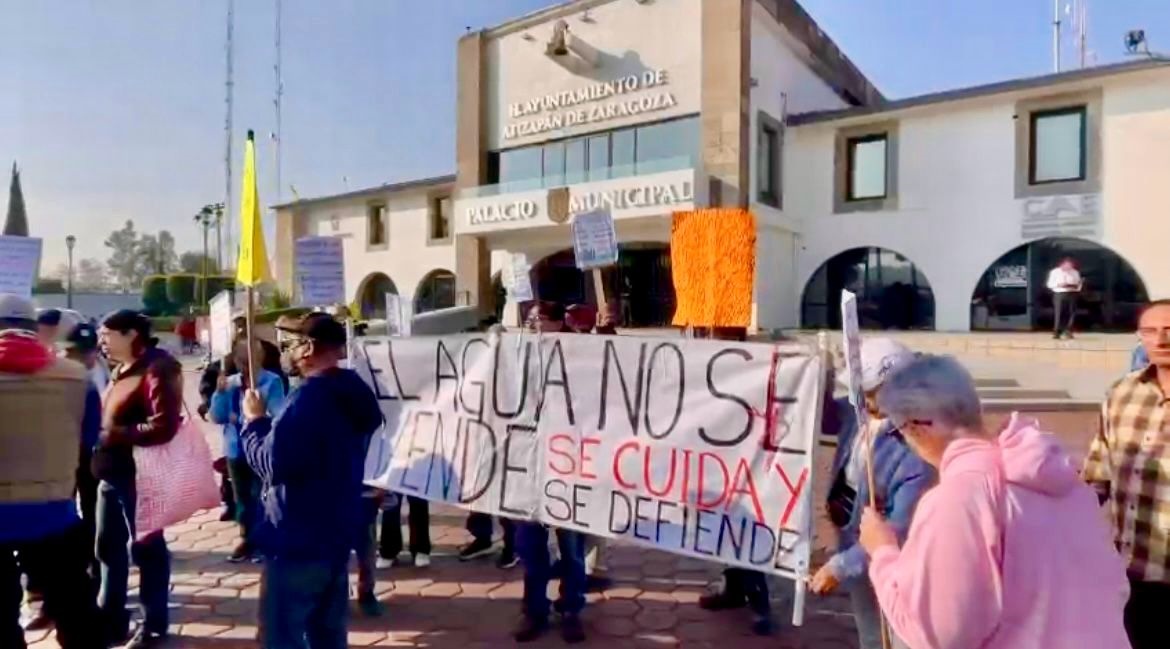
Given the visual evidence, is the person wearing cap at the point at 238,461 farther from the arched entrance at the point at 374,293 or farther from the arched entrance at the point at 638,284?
the arched entrance at the point at 374,293

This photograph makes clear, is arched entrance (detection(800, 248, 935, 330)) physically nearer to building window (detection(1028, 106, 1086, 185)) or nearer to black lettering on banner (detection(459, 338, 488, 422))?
building window (detection(1028, 106, 1086, 185))

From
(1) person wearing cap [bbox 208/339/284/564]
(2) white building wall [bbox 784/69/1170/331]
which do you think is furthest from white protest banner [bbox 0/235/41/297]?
(2) white building wall [bbox 784/69/1170/331]

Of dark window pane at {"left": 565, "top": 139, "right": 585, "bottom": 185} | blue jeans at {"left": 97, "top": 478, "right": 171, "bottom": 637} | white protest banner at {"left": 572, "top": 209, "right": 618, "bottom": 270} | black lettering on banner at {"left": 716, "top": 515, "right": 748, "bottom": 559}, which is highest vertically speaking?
dark window pane at {"left": 565, "top": 139, "right": 585, "bottom": 185}

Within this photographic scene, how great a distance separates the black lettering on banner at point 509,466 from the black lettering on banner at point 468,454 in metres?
0.07

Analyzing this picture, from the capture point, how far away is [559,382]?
13.5 feet

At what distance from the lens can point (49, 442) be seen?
305 cm

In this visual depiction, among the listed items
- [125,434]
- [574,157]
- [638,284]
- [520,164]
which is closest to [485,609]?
[125,434]

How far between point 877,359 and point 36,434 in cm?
313

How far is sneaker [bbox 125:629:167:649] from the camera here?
4031mm

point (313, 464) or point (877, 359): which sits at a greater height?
point (877, 359)

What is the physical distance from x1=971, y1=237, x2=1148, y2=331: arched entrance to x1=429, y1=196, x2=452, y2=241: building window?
1794 cm

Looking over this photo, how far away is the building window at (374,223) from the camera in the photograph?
31359 mm

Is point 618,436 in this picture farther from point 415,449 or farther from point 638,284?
point 638,284

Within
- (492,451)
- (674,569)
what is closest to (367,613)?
(492,451)
